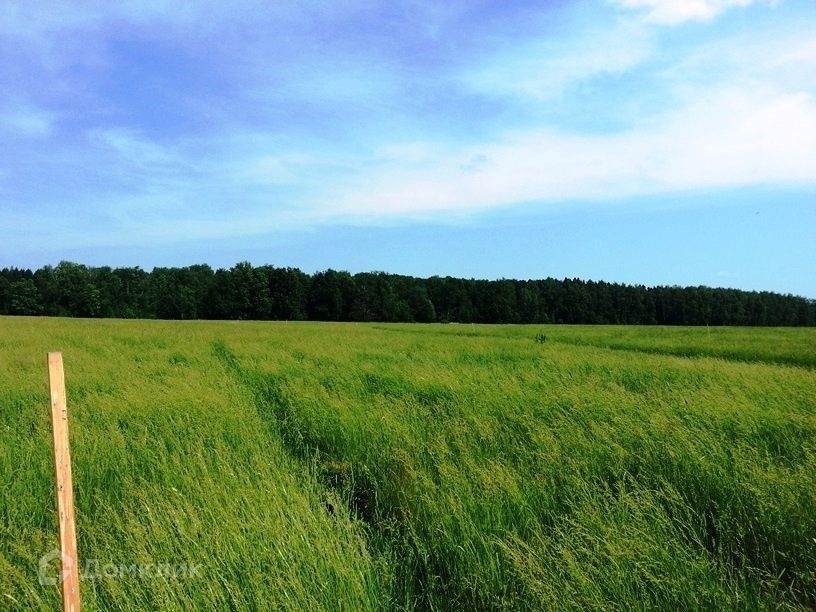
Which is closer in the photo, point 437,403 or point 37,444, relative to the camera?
point 37,444

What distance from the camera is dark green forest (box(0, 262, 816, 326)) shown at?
8912cm

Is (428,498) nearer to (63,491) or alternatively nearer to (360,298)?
(63,491)

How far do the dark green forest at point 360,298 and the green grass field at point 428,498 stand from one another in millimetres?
84559

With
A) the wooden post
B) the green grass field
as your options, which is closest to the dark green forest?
the green grass field

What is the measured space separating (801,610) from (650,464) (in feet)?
7.35

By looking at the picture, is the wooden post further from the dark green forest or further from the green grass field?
the dark green forest

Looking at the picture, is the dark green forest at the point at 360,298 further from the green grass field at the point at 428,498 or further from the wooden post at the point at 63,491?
the wooden post at the point at 63,491

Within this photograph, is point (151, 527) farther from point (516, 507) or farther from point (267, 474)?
point (516, 507)

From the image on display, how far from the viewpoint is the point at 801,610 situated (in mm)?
3168

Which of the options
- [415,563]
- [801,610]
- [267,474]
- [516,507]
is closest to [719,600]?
[801,610]

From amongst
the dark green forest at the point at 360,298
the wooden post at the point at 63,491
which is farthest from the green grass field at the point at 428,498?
the dark green forest at the point at 360,298

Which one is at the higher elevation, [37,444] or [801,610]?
[37,444]

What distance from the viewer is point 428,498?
437cm

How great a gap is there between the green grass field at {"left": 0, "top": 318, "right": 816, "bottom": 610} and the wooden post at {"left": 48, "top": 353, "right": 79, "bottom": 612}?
1.99ft
